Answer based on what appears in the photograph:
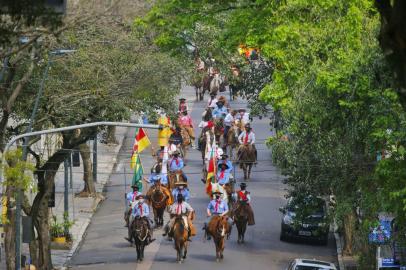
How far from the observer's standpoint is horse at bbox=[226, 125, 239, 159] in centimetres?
5078

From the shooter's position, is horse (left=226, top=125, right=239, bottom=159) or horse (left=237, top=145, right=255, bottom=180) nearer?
horse (left=237, top=145, right=255, bottom=180)

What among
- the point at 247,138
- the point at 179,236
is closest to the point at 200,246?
the point at 179,236

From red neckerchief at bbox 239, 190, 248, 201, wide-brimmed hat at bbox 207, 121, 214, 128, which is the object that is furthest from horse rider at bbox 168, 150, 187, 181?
wide-brimmed hat at bbox 207, 121, 214, 128

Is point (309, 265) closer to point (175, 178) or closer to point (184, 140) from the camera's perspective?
point (175, 178)

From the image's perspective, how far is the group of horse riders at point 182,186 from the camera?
36.3 meters

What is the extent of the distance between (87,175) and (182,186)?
283 inches

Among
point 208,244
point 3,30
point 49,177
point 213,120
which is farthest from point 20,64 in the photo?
point 213,120

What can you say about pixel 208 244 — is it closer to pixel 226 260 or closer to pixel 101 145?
pixel 226 260

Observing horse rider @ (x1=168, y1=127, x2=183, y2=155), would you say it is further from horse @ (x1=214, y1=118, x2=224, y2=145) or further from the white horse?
the white horse

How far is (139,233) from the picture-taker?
3584cm

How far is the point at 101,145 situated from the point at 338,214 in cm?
2650

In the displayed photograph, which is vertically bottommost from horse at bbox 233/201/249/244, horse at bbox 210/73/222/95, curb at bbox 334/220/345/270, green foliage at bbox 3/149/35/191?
curb at bbox 334/220/345/270

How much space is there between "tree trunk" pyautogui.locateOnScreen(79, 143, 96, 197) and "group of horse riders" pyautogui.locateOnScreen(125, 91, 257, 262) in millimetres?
2348

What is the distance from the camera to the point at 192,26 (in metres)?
39.1
